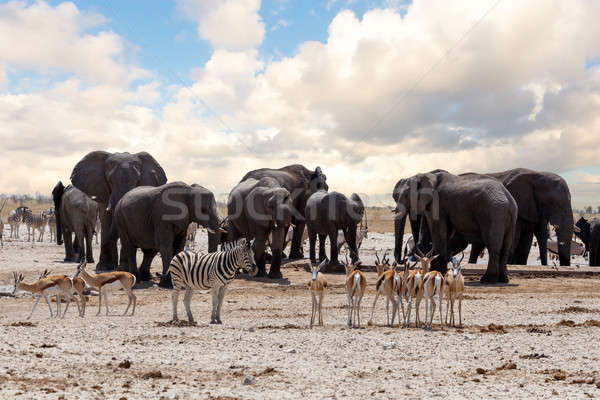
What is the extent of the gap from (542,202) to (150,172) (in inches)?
530

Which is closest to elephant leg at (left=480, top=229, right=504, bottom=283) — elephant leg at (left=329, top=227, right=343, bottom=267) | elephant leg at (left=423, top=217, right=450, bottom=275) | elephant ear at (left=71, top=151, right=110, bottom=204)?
elephant leg at (left=423, top=217, right=450, bottom=275)

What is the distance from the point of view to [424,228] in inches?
960

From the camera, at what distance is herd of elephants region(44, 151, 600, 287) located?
1828 cm

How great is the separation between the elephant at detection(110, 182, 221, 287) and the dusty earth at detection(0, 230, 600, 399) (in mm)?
3695

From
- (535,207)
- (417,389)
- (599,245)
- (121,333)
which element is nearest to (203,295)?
(121,333)

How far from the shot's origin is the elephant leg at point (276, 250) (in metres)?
20.1

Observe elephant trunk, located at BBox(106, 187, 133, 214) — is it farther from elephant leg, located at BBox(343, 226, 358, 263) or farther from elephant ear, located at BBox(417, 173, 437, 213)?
elephant ear, located at BBox(417, 173, 437, 213)

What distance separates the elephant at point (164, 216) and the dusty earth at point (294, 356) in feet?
12.1

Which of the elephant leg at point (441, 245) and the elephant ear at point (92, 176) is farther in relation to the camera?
the elephant ear at point (92, 176)

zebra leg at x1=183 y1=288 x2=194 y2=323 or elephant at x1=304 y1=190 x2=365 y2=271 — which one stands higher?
elephant at x1=304 y1=190 x2=365 y2=271

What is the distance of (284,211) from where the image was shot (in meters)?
19.8

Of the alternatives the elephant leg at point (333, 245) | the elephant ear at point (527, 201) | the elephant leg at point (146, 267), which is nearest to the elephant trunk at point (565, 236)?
the elephant ear at point (527, 201)

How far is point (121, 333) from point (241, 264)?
2.50 metres

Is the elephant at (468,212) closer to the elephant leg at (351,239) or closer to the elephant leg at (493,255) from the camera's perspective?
the elephant leg at (493,255)
